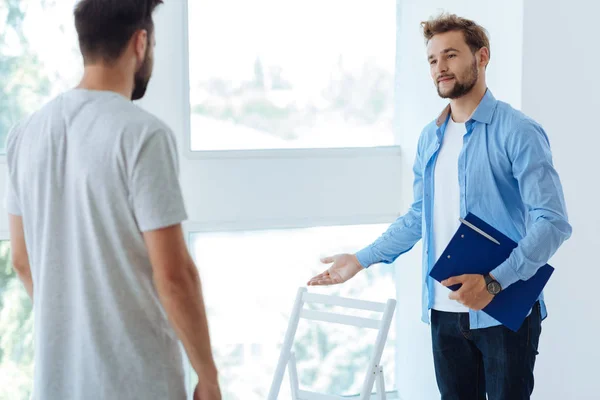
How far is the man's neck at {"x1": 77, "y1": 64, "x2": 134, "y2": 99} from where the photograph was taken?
1391mm

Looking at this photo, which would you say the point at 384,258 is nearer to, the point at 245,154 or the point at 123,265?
the point at 245,154

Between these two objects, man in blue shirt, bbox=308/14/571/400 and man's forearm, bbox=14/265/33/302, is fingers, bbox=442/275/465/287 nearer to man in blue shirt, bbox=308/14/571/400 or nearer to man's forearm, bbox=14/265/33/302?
man in blue shirt, bbox=308/14/571/400

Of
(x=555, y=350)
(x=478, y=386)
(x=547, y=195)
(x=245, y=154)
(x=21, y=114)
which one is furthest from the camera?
(x=245, y=154)

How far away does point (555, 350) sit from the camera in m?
2.65

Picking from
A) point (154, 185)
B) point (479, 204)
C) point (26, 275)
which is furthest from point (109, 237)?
point (479, 204)

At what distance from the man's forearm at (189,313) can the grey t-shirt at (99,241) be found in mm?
50

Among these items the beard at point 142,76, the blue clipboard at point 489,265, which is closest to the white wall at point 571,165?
the blue clipboard at point 489,265

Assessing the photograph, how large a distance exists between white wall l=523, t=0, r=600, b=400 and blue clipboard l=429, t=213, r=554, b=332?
30.4 inches

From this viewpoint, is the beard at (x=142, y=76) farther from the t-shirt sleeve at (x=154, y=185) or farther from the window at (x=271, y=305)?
the window at (x=271, y=305)

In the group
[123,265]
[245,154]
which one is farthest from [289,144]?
[123,265]

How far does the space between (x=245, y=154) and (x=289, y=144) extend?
0.25 metres

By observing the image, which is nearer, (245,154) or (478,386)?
(478,386)

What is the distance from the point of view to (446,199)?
2.17m

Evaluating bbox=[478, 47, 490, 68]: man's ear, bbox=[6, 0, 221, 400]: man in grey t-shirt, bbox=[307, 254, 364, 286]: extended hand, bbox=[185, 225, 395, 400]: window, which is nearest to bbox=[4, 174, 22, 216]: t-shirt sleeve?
bbox=[6, 0, 221, 400]: man in grey t-shirt
